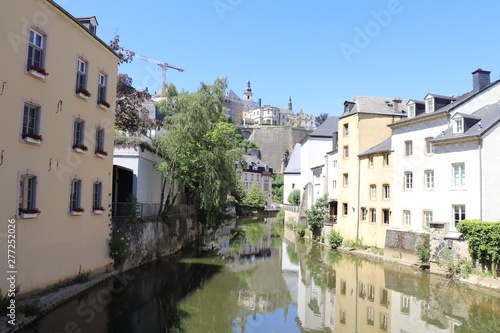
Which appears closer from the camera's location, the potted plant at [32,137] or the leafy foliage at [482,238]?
the potted plant at [32,137]

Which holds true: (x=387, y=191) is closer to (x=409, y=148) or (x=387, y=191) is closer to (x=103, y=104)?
(x=409, y=148)

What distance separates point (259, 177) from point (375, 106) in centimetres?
6232

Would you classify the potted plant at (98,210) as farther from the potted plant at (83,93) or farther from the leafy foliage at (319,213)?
the leafy foliage at (319,213)

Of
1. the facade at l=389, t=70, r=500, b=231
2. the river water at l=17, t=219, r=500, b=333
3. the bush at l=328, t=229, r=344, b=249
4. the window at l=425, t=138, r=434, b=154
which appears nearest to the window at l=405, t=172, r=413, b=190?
the facade at l=389, t=70, r=500, b=231

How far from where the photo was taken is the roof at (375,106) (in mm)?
30797

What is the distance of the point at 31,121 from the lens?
12648mm

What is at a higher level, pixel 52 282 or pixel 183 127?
pixel 183 127

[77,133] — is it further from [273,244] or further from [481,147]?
[273,244]

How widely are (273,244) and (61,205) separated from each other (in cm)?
2401

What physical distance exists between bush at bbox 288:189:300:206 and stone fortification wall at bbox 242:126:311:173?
46231mm

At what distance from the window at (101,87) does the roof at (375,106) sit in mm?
19523

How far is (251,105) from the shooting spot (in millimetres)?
177000

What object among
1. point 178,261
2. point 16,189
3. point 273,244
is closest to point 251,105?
point 273,244

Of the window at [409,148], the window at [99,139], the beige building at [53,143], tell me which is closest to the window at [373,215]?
the window at [409,148]
